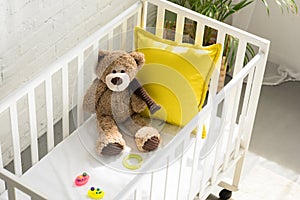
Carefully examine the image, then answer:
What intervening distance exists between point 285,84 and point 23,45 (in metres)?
1.57

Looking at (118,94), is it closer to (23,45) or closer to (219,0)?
(23,45)

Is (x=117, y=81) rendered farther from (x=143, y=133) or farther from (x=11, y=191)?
(x=11, y=191)

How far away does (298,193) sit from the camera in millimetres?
2967

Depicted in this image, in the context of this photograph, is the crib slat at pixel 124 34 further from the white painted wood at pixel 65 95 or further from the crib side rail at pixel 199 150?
the crib side rail at pixel 199 150

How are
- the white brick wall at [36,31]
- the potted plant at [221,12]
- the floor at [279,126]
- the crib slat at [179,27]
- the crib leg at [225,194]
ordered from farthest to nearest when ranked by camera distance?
the floor at [279,126], the potted plant at [221,12], the crib leg at [225,194], the crib slat at [179,27], the white brick wall at [36,31]

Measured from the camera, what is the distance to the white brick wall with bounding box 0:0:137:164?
8.44 feet

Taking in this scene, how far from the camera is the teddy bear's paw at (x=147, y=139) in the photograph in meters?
2.45

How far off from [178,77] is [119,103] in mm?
249

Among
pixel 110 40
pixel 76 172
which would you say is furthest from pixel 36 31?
pixel 76 172

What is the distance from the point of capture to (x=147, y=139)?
245cm

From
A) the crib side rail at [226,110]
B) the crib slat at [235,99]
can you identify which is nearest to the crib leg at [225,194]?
the crib side rail at [226,110]

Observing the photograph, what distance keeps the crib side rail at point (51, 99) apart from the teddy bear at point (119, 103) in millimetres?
66

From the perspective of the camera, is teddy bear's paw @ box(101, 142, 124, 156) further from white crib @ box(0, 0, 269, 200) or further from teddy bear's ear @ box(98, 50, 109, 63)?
teddy bear's ear @ box(98, 50, 109, 63)

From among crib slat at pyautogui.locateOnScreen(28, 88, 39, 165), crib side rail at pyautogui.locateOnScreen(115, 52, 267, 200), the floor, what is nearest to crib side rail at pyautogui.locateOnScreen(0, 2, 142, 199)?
crib slat at pyautogui.locateOnScreen(28, 88, 39, 165)
